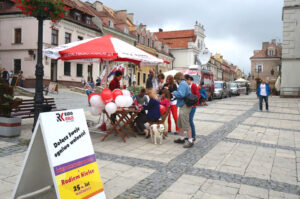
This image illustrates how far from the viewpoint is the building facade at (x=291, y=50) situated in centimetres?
2722

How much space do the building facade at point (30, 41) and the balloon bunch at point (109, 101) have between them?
74.0ft

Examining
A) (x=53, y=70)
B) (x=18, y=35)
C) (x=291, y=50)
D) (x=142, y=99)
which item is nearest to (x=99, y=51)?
(x=142, y=99)

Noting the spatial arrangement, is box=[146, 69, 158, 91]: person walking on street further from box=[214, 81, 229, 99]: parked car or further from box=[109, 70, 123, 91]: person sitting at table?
box=[214, 81, 229, 99]: parked car

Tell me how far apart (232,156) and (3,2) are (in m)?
31.8

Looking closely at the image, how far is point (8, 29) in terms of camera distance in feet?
95.8

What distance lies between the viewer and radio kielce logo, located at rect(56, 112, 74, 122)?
311cm

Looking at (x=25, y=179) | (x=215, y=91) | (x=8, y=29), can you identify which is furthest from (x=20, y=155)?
(x=8, y=29)

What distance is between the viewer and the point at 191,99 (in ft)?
20.3

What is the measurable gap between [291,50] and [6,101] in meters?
28.2

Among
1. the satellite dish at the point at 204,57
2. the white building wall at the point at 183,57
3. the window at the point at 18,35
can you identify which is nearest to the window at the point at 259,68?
the white building wall at the point at 183,57

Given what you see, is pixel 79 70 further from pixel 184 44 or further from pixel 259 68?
pixel 259 68

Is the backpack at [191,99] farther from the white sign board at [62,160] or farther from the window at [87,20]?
the window at [87,20]

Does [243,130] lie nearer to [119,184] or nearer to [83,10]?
[119,184]

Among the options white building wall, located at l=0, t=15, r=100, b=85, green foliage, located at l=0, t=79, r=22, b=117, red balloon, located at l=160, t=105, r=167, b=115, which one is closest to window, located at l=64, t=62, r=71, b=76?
white building wall, located at l=0, t=15, r=100, b=85
